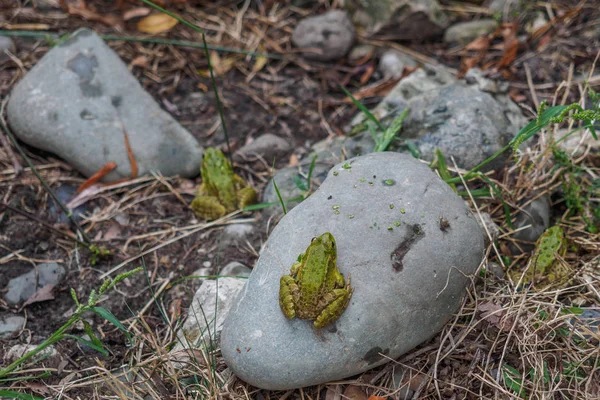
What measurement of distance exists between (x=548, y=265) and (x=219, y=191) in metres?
2.01

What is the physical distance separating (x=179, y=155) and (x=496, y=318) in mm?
2391

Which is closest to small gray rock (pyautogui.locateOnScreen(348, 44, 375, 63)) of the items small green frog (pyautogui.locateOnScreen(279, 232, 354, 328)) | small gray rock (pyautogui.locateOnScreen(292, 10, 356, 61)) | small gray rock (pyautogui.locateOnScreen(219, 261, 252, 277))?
small gray rock (pyautogui.locateOnScreen(292, 10, 356, 61))

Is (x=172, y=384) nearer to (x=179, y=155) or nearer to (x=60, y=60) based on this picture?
(x=179, y=155)

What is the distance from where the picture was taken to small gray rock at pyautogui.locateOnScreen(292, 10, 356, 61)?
185 inches

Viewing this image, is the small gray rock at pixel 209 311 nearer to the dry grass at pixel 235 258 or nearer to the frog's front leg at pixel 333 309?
the dry grass at pixel 235 258

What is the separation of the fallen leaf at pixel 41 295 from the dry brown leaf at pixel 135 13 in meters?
2.67

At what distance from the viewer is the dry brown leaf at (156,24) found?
4703 millimetres

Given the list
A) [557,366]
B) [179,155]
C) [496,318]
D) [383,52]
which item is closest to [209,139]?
[179,155]

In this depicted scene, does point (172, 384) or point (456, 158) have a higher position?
point (456, 158)

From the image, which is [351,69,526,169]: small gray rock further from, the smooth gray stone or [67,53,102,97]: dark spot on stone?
[67,53,102,97]: dark spot on stone

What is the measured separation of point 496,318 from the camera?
102 inches

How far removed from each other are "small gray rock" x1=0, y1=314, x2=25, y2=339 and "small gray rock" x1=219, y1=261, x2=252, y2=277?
1.13 metres

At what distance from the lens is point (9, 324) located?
2.96 m

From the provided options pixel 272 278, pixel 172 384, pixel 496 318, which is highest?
pixel 272 278
